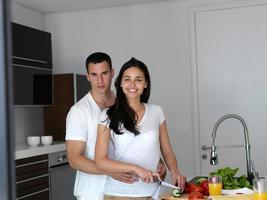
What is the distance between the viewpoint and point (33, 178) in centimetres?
349

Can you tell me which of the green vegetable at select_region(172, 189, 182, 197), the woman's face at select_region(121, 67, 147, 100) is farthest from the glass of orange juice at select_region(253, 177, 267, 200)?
the woman's face at select_region(121, 67, 147, 100)

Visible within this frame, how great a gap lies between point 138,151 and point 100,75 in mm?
463

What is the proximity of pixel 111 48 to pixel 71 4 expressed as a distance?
1.98 ft

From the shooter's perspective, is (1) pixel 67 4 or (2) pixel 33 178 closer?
(2) pixel 33 178

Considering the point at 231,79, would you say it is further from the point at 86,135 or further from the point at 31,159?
the point at 86,135

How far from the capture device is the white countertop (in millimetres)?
3287

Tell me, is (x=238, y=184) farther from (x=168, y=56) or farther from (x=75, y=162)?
(x=168, y=56)

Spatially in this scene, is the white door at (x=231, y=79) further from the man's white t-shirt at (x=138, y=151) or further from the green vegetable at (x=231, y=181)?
the man's white t-shirt at (x=138, y=151)

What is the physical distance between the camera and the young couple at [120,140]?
74.1 inches

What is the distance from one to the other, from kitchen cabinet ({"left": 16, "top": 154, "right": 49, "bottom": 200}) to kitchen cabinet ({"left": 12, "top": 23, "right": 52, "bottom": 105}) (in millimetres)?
545

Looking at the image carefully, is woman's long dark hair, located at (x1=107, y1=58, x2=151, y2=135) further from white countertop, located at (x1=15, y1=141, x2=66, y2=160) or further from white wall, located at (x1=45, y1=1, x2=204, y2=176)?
white wall, located at (x1=45, y1=1, x2=204, y2=176)

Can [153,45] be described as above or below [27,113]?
above

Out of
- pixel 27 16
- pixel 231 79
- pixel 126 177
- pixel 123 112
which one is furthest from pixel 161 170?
pixel 27 16

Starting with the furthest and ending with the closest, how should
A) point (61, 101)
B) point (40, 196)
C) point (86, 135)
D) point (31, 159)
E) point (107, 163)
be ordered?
point (61, 101), point (40, 196), point (31, 159), point (86, 135), point (107, 163)
